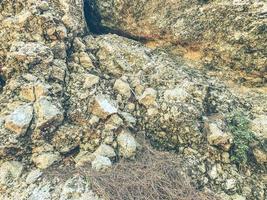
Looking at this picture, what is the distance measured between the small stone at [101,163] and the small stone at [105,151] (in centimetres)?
6

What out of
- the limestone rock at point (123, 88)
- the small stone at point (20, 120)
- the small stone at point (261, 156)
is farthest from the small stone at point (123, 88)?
the small stone at point (261, 156)

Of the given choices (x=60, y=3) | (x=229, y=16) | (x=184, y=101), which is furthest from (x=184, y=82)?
(x=60, y=3)

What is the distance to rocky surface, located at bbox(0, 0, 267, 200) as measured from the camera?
433 cm

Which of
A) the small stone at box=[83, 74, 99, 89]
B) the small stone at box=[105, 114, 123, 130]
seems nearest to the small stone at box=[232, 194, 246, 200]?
the small stone at box=[105, 114, 123, 130]

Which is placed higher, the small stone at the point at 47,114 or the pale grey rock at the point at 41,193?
the small stone at the point at 47,114

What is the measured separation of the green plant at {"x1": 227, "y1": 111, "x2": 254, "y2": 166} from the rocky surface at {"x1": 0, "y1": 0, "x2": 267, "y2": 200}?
0.01 metres

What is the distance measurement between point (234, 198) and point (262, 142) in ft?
3.18

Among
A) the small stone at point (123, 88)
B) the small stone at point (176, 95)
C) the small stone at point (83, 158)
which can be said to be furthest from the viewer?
the small stone at point (123, 88)

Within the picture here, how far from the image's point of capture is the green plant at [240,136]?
455 cm

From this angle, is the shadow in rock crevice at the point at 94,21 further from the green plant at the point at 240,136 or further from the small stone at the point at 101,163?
the small stone at the point at 101,163

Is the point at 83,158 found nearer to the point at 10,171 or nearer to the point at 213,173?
the point at 10,171

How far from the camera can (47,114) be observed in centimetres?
446

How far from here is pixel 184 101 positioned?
4.85 metres

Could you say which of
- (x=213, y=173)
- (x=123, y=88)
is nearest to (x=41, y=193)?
(x=123, y=88)
